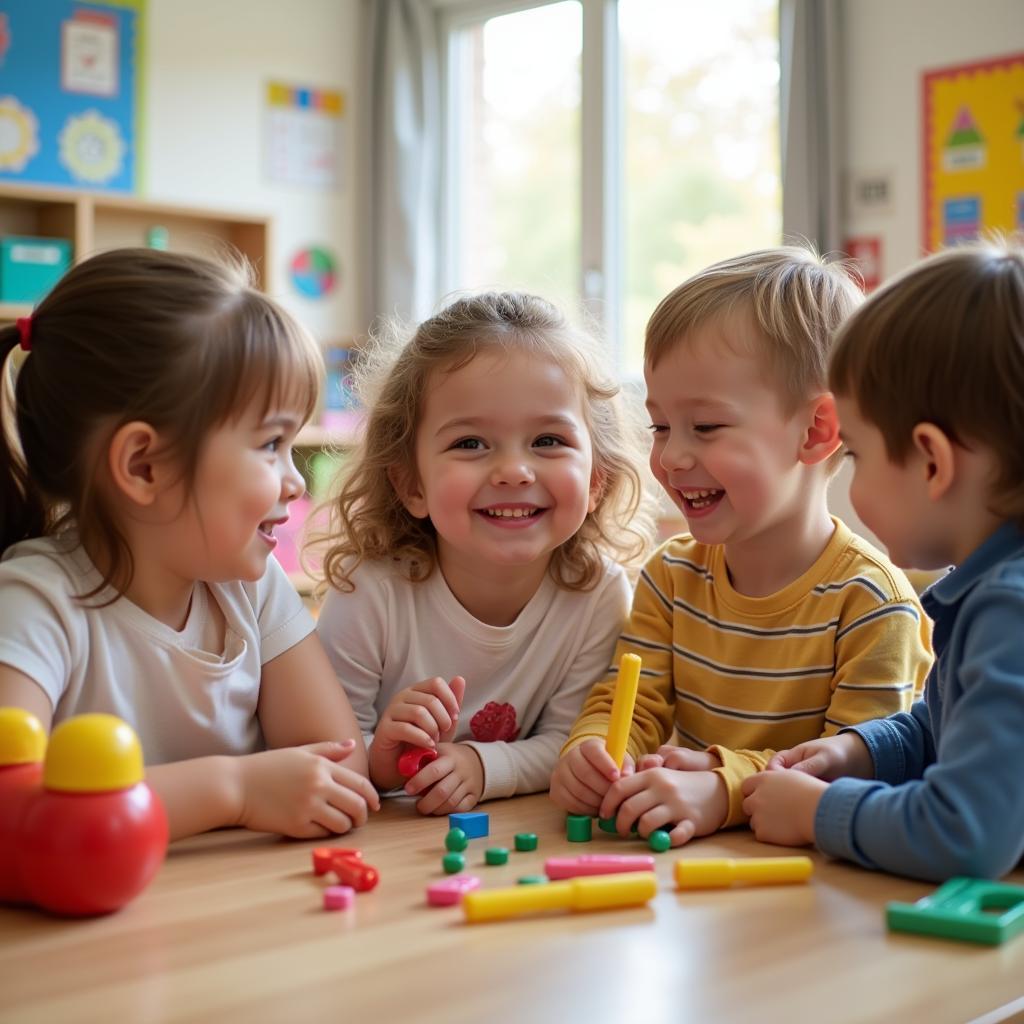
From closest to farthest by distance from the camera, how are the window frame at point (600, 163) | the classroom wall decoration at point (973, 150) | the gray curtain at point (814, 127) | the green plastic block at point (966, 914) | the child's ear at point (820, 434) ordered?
1. the green plastic block at point (966, 914)
2. the child's ear at point (820, 434)
3. the classroom wall decoration at point (973, 150)
4. the gray curtain at point (814, 127)
5. the window frame at point (600, 163)

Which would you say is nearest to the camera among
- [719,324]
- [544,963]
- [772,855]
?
[544,963]

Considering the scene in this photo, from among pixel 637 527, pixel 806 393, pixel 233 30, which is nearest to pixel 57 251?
pixel 233 30

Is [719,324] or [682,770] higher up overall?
[719,324]

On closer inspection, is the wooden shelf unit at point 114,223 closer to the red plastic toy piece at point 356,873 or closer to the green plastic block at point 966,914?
the red plastic toy piece at point 356,873

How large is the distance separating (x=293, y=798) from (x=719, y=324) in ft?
2.05

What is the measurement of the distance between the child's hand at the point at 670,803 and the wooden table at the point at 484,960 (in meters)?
0.10

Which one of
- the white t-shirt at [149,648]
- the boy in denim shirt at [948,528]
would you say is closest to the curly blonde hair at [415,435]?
the white t-shirt at [149,648]

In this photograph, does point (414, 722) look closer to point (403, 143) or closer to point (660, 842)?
point (660, 842)

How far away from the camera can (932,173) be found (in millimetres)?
3787

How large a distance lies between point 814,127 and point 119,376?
326 cm

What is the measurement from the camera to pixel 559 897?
87 cm

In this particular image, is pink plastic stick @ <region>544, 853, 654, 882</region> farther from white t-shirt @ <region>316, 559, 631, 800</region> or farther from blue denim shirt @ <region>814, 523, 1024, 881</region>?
white t-shirt @ <region>316, 559, 631, 800</region>

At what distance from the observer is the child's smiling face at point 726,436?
52.4 inches

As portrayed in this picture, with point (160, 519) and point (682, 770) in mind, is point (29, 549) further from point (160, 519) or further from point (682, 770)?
point (682, 770)
